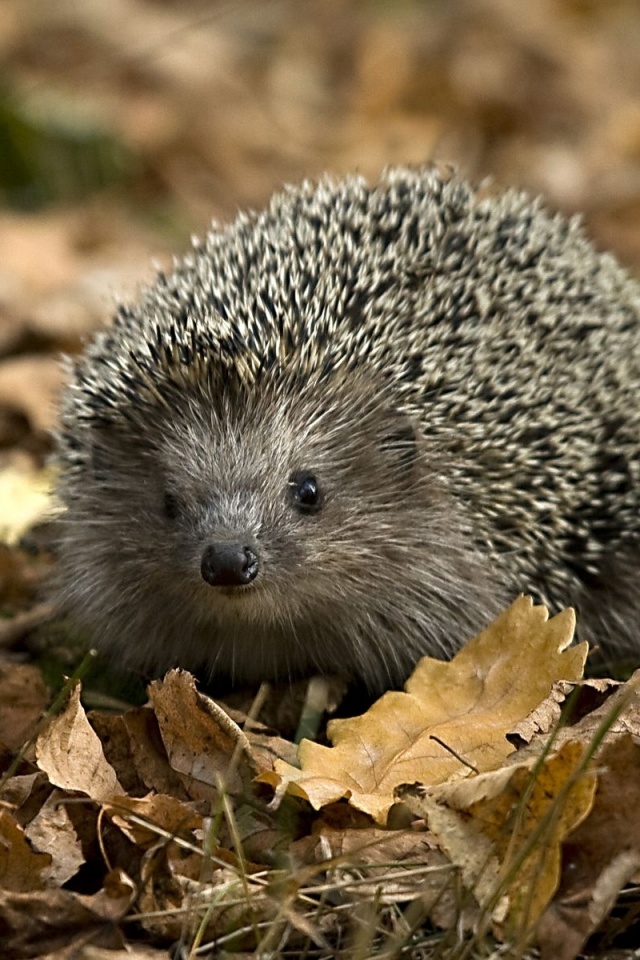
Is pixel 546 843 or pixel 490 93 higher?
pixel 490 93

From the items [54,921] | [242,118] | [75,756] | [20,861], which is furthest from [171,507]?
[242,118]

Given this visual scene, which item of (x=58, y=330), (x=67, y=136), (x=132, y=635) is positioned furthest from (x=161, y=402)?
(x=67, y=136)

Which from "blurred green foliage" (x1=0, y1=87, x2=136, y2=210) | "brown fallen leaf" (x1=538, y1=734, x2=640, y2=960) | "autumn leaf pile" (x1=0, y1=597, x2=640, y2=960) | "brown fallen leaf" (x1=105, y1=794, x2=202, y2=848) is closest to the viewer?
"brown fallen leaf" (x1=538, y1=734, x2=640, y2=960)

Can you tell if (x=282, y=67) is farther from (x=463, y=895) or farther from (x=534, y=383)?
(x=463, y=895)

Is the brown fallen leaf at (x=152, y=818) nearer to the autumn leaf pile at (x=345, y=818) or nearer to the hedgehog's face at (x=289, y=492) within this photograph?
the autumn leaf pile at (x=345, y=818)

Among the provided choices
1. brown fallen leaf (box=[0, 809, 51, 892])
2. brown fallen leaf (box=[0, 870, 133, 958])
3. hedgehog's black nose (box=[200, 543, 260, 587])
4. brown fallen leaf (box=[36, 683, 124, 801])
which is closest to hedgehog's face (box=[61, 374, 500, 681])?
hedgehog's black nose (box=[200, 543, 260, 587])

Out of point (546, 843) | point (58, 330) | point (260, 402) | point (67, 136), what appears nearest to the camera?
point (546, 843)

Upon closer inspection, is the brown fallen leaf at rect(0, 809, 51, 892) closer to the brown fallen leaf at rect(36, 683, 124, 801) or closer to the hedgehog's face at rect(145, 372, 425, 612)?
the brown fallen leaf at rect(36, 683, 124, 801)
